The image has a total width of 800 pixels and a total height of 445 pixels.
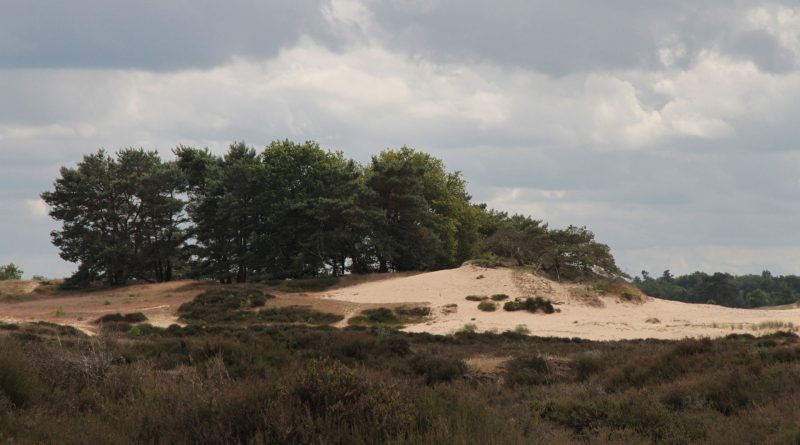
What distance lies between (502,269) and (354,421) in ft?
129

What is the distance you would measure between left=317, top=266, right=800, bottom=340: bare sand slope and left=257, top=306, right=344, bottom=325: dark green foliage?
447 centimetres

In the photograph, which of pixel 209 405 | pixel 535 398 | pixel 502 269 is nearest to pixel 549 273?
pixel 502 269

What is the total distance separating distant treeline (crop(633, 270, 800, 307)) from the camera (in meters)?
104

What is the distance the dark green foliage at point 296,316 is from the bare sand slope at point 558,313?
14.7ft

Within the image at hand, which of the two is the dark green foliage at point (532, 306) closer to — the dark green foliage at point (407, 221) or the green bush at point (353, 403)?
the dark green foliage at point (407, 221)

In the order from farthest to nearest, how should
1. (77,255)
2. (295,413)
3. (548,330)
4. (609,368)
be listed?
(77,255)
(548,330)
(609,368)
(295,413)

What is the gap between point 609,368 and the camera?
15.1 metres

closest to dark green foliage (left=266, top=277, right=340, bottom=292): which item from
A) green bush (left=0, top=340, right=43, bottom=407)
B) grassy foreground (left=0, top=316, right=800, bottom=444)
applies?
grassy foreground (left=0, top=316, right=800, bottom=444)

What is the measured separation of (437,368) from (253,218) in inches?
1562

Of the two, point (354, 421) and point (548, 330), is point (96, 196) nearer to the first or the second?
point (548, 330)

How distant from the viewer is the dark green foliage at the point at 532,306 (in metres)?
36.0

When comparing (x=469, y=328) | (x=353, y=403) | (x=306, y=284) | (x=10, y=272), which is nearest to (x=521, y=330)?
(x=469, y=328)

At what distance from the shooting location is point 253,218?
171ft

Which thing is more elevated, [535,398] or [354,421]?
[354,421]
